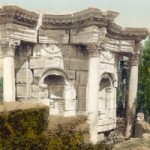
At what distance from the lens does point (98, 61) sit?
1420cm

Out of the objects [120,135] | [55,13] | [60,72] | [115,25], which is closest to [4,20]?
[55,13]

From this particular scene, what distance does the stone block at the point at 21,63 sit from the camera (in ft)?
48.0

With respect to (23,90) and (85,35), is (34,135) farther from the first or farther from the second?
(23,90)

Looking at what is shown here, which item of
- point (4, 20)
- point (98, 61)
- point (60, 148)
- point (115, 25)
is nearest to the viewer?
point (60, 148)

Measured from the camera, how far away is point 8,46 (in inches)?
521

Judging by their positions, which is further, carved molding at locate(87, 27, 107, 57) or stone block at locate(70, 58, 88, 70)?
stone block at locate(70, 58, 88, 70)

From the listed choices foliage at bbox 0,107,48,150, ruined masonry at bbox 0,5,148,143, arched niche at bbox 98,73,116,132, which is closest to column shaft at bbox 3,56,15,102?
ruined masonry at bbox 0,5,148,143

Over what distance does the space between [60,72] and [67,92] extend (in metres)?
0.91

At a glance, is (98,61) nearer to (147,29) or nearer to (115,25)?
(115,25)

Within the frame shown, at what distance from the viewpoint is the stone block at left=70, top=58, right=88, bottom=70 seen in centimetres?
1505

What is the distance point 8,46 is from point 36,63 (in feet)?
6.26

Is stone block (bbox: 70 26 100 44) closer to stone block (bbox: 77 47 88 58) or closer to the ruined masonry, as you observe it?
Answer: the ruined masonry

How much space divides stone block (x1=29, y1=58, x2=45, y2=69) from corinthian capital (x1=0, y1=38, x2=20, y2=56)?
1.50 m

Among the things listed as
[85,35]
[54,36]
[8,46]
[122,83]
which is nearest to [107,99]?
[85,35]
